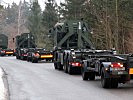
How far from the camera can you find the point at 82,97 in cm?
1156

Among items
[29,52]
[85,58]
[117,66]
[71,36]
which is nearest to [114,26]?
[29,52]

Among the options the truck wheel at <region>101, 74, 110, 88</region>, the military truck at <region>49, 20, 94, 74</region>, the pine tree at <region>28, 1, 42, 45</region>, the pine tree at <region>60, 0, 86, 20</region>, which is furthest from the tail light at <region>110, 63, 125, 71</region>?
the pine tree at <region>28, 1, 42, 45</region>

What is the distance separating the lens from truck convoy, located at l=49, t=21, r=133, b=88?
42.7ft

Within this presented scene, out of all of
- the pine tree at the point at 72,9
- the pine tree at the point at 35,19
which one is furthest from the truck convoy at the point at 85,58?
the pine tree at the point at 35,19

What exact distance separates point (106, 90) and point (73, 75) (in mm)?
7078

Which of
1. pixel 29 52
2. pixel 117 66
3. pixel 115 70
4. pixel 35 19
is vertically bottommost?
pixel 115 70

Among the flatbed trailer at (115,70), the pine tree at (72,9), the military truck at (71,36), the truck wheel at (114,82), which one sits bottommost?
the truck wheel at (114,82)

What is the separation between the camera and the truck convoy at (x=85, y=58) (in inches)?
513

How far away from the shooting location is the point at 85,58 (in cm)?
1998

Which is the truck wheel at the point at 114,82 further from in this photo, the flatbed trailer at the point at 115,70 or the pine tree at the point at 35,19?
the pine tree at the point at 35,19

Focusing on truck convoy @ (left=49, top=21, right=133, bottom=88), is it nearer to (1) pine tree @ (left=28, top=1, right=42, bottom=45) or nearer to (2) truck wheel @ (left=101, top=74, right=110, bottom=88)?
(2) truck wheel @ (left=101, top=74, right=110, bottom=88)

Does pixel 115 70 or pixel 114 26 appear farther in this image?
pixel 114 26

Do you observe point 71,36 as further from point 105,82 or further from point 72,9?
point 72,9

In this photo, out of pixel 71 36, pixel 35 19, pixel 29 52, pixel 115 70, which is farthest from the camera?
pixel 35 19
